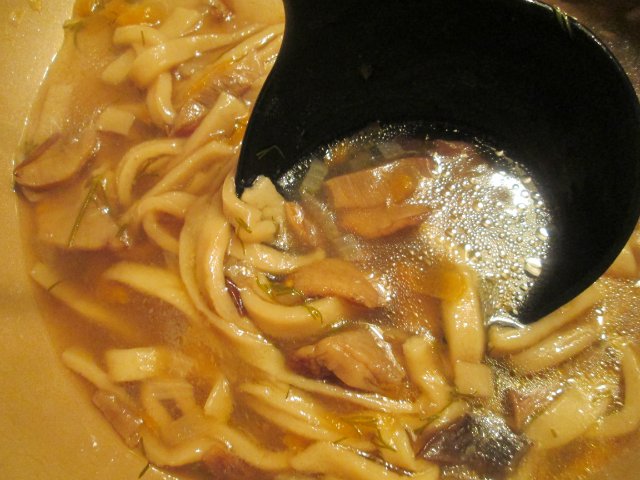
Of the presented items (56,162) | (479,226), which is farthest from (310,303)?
(56,162)

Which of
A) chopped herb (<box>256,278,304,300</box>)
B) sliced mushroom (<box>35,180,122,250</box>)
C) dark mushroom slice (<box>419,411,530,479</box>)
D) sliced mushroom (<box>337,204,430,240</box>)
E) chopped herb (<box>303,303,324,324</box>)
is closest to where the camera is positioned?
dark mushroom slice (<box>419,411,530,479</box>)

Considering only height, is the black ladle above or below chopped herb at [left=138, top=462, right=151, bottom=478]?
above

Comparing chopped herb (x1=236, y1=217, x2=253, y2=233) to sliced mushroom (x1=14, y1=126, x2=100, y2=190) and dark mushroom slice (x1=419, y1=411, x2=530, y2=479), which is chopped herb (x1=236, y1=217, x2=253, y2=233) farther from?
dark mushroom slice (x1=419, y1=411, x2=530, y2=479)

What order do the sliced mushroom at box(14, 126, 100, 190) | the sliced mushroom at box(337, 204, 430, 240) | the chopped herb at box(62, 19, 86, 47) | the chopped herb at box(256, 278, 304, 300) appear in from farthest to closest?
the chopped herb at box(62, 19, 86, 47) → the sliced mushroom at box(14, 126, 100, 190) → the sliced mushroom at box(337, 204, 430, 240) → the chopped herb at box(256, 278, 304, 300)

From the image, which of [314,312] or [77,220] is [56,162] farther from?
[314,312]

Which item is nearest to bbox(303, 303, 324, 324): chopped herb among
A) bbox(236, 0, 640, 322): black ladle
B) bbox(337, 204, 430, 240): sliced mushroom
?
bbox(337, 204, 430, 240): sliced mushroom

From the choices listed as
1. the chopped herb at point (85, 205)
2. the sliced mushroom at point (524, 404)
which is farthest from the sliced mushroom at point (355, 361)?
the chopped herb at point (85, 205)

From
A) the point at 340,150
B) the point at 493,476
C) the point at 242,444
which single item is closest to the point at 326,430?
the point at 242,444
